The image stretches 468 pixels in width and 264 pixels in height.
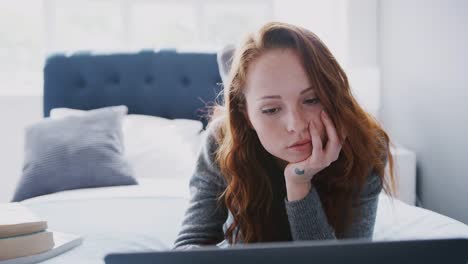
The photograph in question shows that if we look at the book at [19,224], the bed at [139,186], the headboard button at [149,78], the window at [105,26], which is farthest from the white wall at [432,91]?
the book at [19,224]

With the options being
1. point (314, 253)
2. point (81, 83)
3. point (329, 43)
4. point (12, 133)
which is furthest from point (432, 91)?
point (12, 133)

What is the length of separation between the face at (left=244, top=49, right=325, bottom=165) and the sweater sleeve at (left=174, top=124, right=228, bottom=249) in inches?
9.2

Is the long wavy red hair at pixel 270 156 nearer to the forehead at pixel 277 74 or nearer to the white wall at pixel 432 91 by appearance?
the forehead at pixel 277 74

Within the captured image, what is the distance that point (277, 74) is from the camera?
1.15 metres

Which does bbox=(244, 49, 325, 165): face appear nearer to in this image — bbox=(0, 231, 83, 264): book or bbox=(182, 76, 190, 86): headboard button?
bbox=(0, 231, 83, 264): book

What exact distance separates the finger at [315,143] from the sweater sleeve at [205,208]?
1.03 ft

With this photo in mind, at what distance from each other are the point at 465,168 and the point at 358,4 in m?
1.70

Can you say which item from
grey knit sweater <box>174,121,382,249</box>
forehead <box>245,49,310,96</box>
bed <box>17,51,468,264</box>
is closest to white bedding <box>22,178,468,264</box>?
bed <box>17,51,468,264</box>

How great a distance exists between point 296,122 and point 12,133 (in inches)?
122

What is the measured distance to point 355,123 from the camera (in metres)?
1.21

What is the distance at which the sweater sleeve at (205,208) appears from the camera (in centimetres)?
127

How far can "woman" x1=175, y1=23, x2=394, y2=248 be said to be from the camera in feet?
3.77

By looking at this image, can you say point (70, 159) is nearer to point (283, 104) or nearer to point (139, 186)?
point (139, 186)

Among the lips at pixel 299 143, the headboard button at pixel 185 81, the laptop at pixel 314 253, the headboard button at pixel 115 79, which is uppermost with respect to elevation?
the laptop at pixel 314 253
